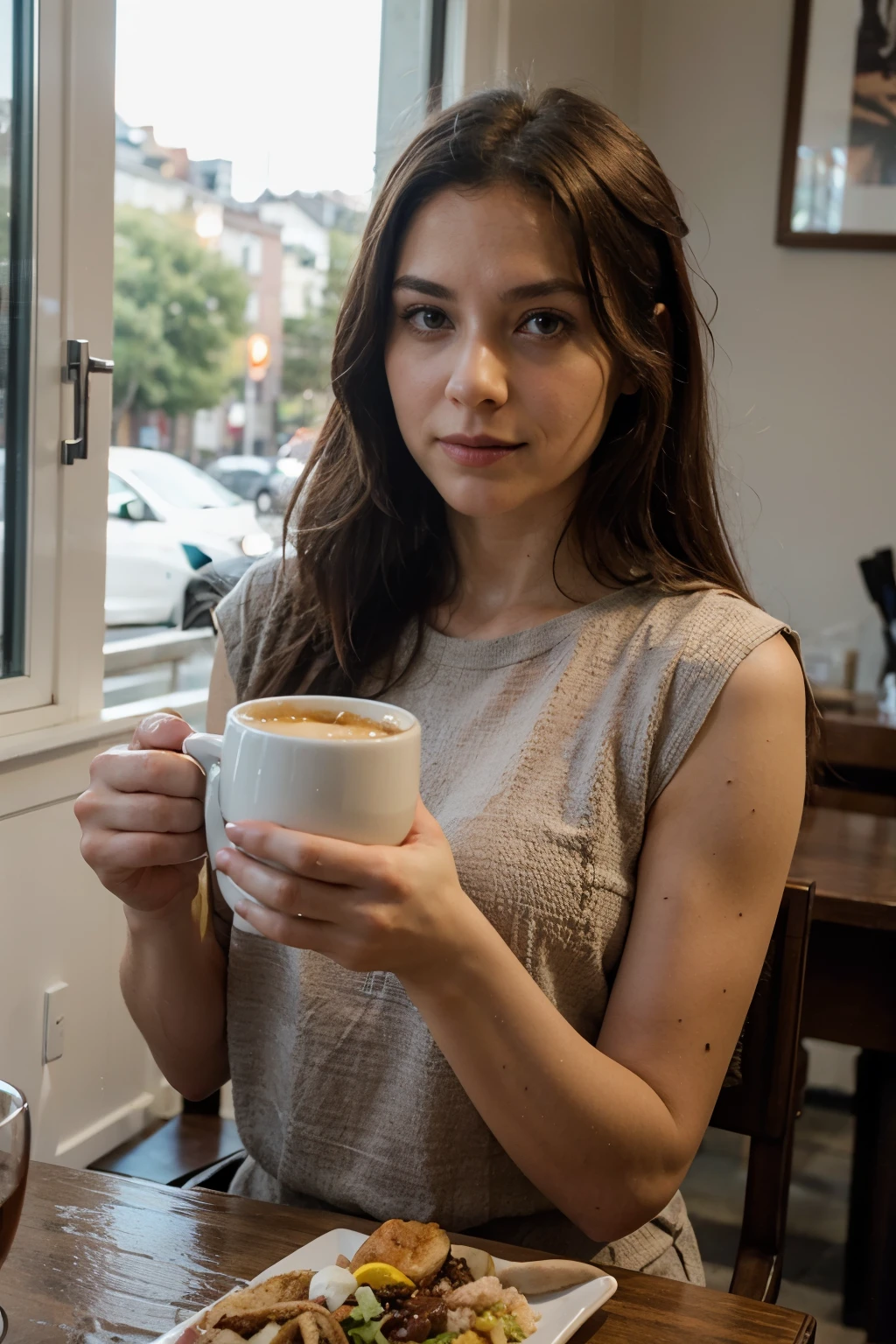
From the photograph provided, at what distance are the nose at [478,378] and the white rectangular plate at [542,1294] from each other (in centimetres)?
56

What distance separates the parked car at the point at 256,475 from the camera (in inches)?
102

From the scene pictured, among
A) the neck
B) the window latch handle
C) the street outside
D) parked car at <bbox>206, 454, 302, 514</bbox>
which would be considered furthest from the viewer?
parked car at <bbox>206, 454, 302, 514</bbox>

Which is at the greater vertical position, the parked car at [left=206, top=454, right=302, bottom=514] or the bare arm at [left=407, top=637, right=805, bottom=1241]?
the parked car at [left=206, top=454, right=302, bottom=514]

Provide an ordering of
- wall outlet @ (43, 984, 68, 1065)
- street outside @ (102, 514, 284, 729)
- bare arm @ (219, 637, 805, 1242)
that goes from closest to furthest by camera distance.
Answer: bare arm @ (219, 637, 805, 1242) → wall outlet @ (43, 984, 68, 1065) → street outside @ (102, 514, 284, 729)

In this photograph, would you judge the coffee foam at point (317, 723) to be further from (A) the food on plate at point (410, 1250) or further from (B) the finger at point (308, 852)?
(A) the food on plate at point (410, 1250)

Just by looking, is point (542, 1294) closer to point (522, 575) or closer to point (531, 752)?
point (531, 752)

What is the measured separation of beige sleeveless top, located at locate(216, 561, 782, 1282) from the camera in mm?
944

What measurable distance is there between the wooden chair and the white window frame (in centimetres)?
105

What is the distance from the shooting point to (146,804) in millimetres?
755

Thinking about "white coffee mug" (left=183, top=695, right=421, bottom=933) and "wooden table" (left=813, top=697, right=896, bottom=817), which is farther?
"wooden table" (left=813, top=697, right=896, bottom=817)

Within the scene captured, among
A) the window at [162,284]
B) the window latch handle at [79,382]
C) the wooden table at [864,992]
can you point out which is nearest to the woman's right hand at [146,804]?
the window at [162,284]

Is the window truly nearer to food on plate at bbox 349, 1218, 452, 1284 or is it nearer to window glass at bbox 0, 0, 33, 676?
window glass at bbox 0, 0, 33, 676

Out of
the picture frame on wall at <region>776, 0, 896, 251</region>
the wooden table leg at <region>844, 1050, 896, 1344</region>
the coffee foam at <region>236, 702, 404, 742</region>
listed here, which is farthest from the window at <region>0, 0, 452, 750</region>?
the wooden table leg at <region>844, 1050, 896, 1344</region>

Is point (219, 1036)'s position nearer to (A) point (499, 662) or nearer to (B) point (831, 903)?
(A) point (499, 662)
